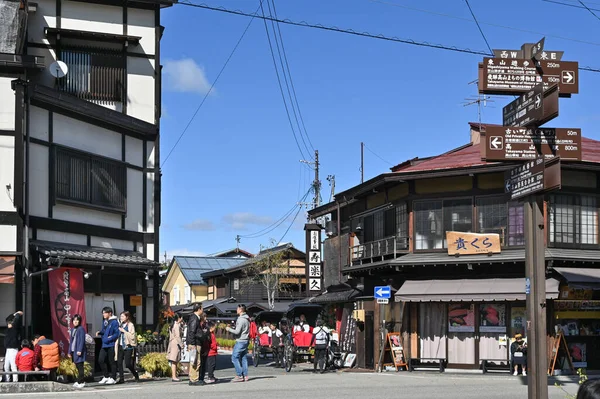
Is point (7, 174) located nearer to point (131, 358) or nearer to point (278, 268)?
point (131, 358)

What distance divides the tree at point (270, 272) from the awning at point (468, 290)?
3033 cm

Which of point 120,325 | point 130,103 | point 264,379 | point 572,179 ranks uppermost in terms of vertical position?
point 130,103

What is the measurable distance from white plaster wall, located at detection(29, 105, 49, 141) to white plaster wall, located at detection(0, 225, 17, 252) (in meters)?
2.64

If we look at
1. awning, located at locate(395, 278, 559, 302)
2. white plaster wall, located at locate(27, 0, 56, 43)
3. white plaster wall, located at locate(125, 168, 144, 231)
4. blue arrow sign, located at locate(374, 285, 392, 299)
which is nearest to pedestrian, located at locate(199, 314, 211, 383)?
white plaster wall, located at locate(125, 168, 144, 231)

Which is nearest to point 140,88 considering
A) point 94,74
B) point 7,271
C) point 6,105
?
point 94,74

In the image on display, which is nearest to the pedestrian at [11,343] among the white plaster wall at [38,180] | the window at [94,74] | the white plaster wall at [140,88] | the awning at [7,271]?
the awning at [7,271]

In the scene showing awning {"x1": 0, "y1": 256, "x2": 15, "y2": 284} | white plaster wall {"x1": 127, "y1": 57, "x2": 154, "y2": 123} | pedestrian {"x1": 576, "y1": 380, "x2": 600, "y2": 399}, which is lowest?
pedestrian {"x1": 576, "y1": 380, "x2": 600, "y2": 399}

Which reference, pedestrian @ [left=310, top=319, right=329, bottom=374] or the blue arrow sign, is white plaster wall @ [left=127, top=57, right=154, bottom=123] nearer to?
pedestrian @ [left=310, top=319, right=329, bottom=374]

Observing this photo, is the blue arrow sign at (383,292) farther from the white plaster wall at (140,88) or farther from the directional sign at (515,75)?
the directional sign at (515,75)

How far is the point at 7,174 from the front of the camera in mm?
22141

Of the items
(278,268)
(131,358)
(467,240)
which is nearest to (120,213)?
(131,358)

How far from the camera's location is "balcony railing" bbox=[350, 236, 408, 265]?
31.8 meters

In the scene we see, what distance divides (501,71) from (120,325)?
12.2 metres

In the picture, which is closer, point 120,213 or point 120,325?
point 120,325
